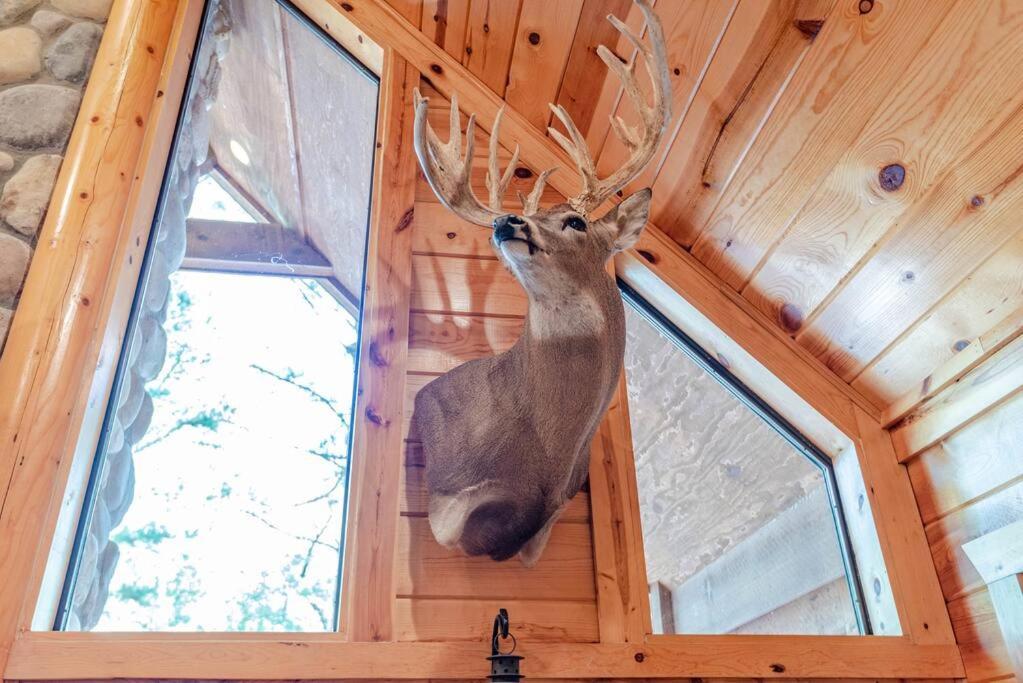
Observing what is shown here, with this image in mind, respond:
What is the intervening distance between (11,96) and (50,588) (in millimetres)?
1318

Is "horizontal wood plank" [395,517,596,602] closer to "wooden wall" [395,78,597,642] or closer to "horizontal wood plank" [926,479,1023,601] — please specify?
"wooden wall" [395,78,597,642]

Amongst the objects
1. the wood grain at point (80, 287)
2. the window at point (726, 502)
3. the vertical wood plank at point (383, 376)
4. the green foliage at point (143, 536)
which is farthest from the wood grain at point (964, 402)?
the wood grain at point (80, 287)

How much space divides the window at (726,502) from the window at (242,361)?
2.55 feet

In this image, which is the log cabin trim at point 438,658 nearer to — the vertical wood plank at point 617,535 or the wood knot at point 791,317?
the vertical wood plank at point 617,535

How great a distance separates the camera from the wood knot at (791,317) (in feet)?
7.22

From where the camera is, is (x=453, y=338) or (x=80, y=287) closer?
(x=80, y=287)

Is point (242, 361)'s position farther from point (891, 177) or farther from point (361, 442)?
point (891, 177)

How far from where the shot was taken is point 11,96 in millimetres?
2217

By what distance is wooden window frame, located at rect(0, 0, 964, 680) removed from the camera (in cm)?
163

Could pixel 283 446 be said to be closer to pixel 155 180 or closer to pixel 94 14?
pixel 155 180

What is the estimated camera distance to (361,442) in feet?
6.29

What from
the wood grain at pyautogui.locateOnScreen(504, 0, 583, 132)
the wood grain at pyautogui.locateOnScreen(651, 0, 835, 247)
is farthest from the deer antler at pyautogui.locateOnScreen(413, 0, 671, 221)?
the wood grain at pyautogui.locateOnScreen(504, 0, 583, 132)

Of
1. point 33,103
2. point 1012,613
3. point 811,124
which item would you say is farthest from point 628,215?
point 33,103

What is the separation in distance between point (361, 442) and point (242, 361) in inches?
15.6
